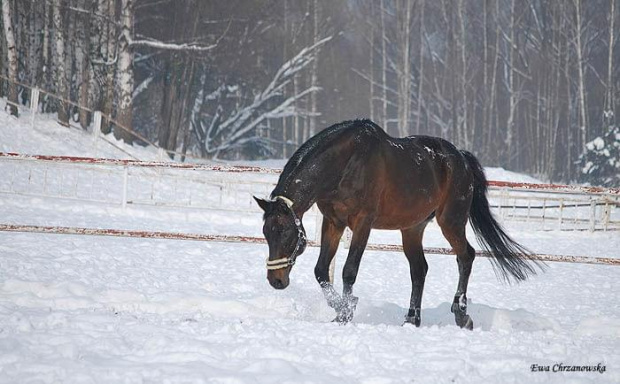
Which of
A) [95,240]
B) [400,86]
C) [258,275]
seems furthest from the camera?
[400,86]

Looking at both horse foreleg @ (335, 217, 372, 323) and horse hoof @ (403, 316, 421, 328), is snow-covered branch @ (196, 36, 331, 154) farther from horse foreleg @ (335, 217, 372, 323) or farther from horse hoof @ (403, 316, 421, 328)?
horse foreleg @ (335, 217, 372, 323)

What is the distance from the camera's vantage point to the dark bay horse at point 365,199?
208 inches

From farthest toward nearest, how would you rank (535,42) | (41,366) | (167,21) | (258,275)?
1. (535,42)
2. (167,21)
3. (258,275)
4. (41,366)

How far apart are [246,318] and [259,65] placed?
27.0 metres

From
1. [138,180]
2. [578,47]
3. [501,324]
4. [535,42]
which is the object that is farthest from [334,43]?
[501,324]

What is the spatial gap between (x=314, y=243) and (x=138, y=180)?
9358mm

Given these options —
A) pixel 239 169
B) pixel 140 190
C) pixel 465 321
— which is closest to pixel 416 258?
pixel 465 321

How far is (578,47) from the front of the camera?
28656 mm

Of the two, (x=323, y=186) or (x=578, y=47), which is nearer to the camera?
(x=323, y=186)

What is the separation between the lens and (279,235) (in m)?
5.22

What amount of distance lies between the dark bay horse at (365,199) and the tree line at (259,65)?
16041 mm

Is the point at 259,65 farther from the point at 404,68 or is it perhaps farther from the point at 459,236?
the point at 459,236

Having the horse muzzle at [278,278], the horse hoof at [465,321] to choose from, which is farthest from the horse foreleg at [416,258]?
the horse muzzle at [278,278]

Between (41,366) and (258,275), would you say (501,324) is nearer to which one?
(258,275)
